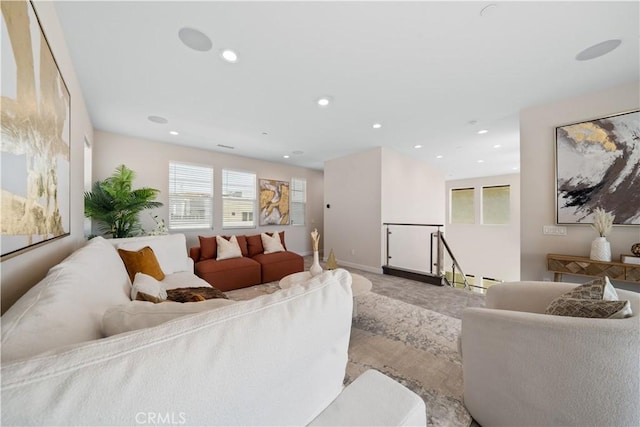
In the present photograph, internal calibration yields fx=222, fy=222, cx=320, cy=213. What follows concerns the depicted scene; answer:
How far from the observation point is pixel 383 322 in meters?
2.48

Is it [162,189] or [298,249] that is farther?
[298,249]

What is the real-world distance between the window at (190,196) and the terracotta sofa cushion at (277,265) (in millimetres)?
1706

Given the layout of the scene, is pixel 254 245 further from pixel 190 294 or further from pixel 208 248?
pixel 190 294

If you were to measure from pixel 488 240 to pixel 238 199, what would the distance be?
781 cm

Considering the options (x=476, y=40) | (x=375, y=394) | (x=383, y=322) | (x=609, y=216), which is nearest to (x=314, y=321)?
(x=375, y=394)

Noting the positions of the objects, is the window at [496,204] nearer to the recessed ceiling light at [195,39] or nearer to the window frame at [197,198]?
the window frame at [197,198]

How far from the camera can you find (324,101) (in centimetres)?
275

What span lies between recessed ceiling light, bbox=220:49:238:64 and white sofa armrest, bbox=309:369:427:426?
2490 mm

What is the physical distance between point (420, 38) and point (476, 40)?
→ 458mm

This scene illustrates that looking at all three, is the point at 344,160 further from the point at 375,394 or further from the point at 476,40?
the point at 375,394

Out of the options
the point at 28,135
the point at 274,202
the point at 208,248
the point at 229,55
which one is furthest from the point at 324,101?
the point at 274,202

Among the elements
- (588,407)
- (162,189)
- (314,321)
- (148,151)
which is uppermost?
(148,151)

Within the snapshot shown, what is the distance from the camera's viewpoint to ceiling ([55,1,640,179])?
5.14 ft

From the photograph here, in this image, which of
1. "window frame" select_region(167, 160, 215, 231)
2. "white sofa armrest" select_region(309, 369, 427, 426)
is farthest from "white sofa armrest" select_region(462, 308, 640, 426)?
"window frame" select_region(167, 160, 215, 231)
